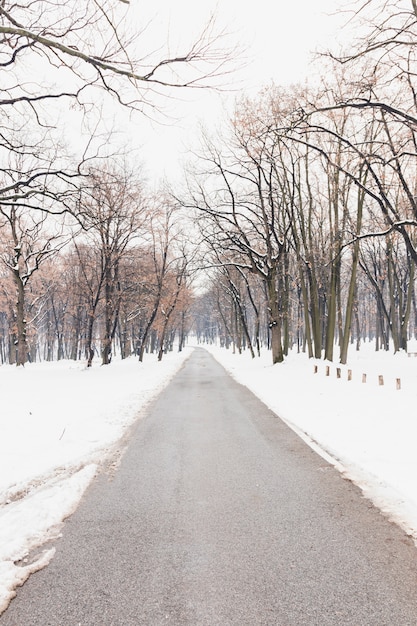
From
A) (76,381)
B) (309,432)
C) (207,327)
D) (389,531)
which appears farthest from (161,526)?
(207,327)

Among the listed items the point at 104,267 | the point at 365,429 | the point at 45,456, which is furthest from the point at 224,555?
the point at 104,267

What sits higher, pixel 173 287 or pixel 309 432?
pixel 173 287

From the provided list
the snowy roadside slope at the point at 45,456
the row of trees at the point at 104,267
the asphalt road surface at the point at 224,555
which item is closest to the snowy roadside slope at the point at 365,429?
the asphalt road surface at the point at 224,555

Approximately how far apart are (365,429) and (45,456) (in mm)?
5805

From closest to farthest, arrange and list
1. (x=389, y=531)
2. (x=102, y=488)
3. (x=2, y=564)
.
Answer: (x=2, y=564)
(x=389, y=531)
(x=102, y=488)

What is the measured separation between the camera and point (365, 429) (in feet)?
25.5

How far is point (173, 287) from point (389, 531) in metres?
36.1

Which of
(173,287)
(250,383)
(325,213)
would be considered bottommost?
(250,383)

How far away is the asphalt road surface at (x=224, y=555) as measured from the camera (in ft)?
8.19

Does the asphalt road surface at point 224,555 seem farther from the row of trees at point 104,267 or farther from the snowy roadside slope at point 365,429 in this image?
the row of trees at point 104,267

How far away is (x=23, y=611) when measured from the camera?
2523mm

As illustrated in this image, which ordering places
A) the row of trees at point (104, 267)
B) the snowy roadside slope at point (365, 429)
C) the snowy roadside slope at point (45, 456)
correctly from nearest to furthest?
the snowy roadside slope at point (45, 456) → the snowy roadside slope at point (365, 429) → the row of trees at point (104, 267)

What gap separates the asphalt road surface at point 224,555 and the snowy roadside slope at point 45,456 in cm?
18

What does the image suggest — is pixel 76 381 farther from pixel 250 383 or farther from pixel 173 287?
pixel 173 287
